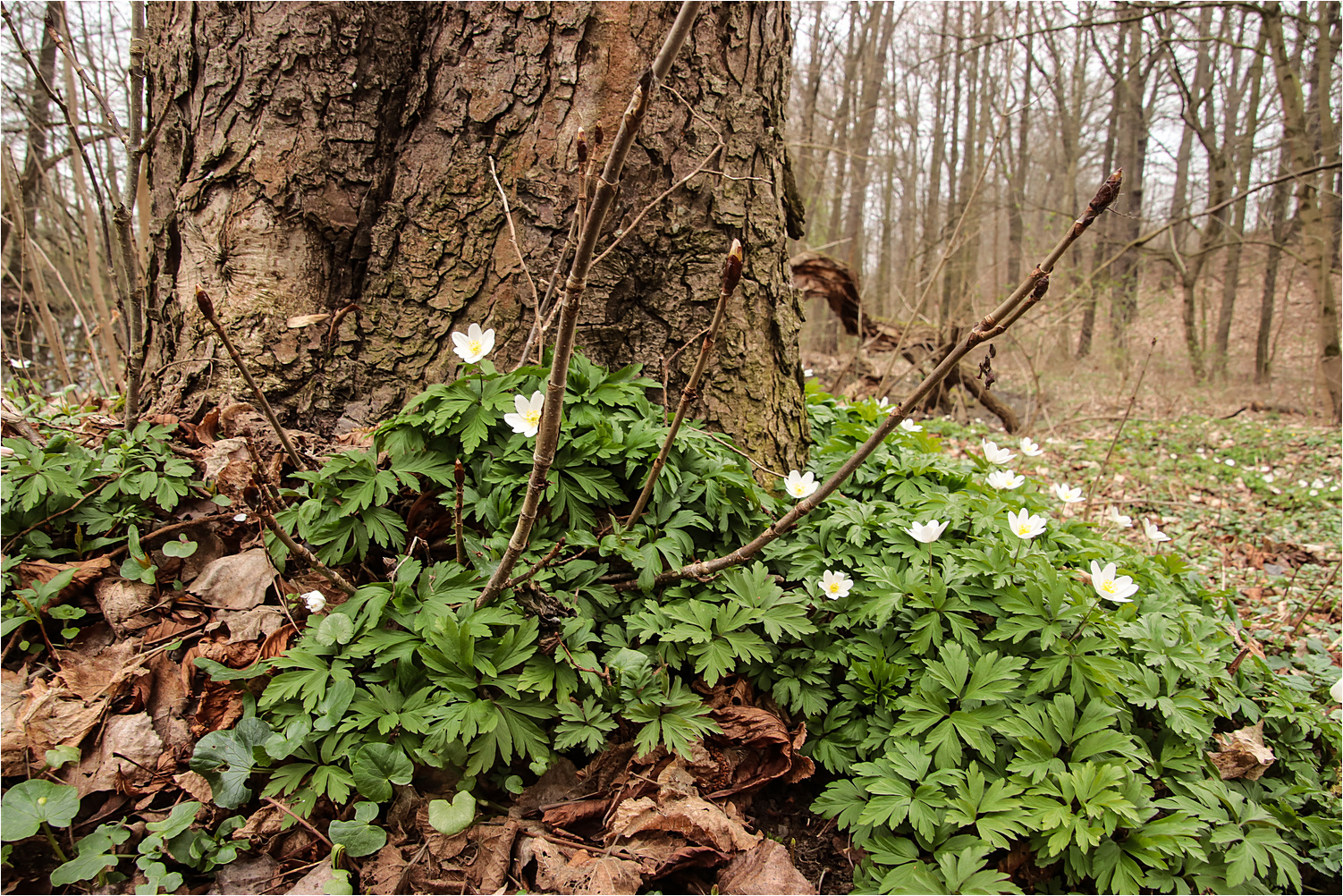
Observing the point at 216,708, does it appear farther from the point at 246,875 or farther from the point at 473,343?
the point at 473,343

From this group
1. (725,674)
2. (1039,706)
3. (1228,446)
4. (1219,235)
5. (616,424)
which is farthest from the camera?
(1219,235)

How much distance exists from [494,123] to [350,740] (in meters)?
2.03

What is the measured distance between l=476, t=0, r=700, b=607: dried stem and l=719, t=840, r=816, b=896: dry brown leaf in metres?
0.96

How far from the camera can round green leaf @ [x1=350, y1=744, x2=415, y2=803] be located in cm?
161

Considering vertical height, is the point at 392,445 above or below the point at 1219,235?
below

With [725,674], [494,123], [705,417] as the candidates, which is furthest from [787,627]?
[494,123]

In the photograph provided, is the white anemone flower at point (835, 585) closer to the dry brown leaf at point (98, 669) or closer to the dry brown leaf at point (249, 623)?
the dry brown leaf at point (249, 623)

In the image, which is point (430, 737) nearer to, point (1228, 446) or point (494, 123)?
point (494, 123)

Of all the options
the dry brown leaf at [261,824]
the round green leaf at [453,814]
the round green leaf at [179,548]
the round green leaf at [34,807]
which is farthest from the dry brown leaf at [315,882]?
the round green leaf at [179,548]

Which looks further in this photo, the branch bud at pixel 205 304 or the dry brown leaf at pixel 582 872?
the dry brown leaf at pixel 582 872

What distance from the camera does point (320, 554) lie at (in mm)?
1967

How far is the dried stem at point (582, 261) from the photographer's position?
993mm

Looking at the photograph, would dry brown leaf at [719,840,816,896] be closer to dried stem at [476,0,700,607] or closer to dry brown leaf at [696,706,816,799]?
dry brown leaf at [696,706,816,799]

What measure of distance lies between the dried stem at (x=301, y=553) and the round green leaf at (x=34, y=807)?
0.71 m
